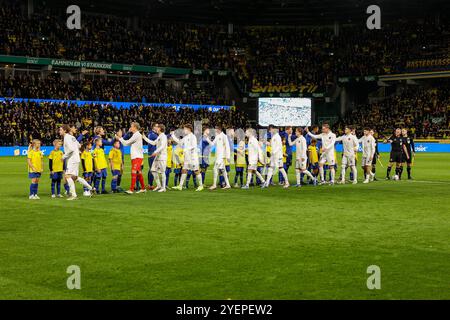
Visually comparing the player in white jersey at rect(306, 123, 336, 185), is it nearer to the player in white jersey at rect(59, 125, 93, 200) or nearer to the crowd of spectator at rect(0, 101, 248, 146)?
the player in white jersey at rect(59, 125, 93, 200)

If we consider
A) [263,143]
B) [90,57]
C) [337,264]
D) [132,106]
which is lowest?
[337,264]

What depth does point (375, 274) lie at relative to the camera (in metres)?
8.20

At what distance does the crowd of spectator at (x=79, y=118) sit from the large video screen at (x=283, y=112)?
304 cm

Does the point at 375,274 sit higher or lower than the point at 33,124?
lower

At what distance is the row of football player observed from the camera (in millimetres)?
17844

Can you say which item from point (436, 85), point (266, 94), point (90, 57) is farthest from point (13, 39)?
point (436, 85)

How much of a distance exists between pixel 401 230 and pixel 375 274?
4.24 meters

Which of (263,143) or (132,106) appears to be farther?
(132,106)

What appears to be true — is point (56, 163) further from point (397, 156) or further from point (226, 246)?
point (397, 156)

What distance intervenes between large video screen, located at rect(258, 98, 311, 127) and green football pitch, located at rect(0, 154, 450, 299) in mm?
39370

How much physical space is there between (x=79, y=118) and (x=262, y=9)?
2782cm

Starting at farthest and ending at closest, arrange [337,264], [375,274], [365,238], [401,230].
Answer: [401,230] < [365,238] < [337,264] < [375,274]

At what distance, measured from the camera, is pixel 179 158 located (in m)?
21.4

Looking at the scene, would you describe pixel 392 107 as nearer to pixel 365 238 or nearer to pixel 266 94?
pixel 266 94
